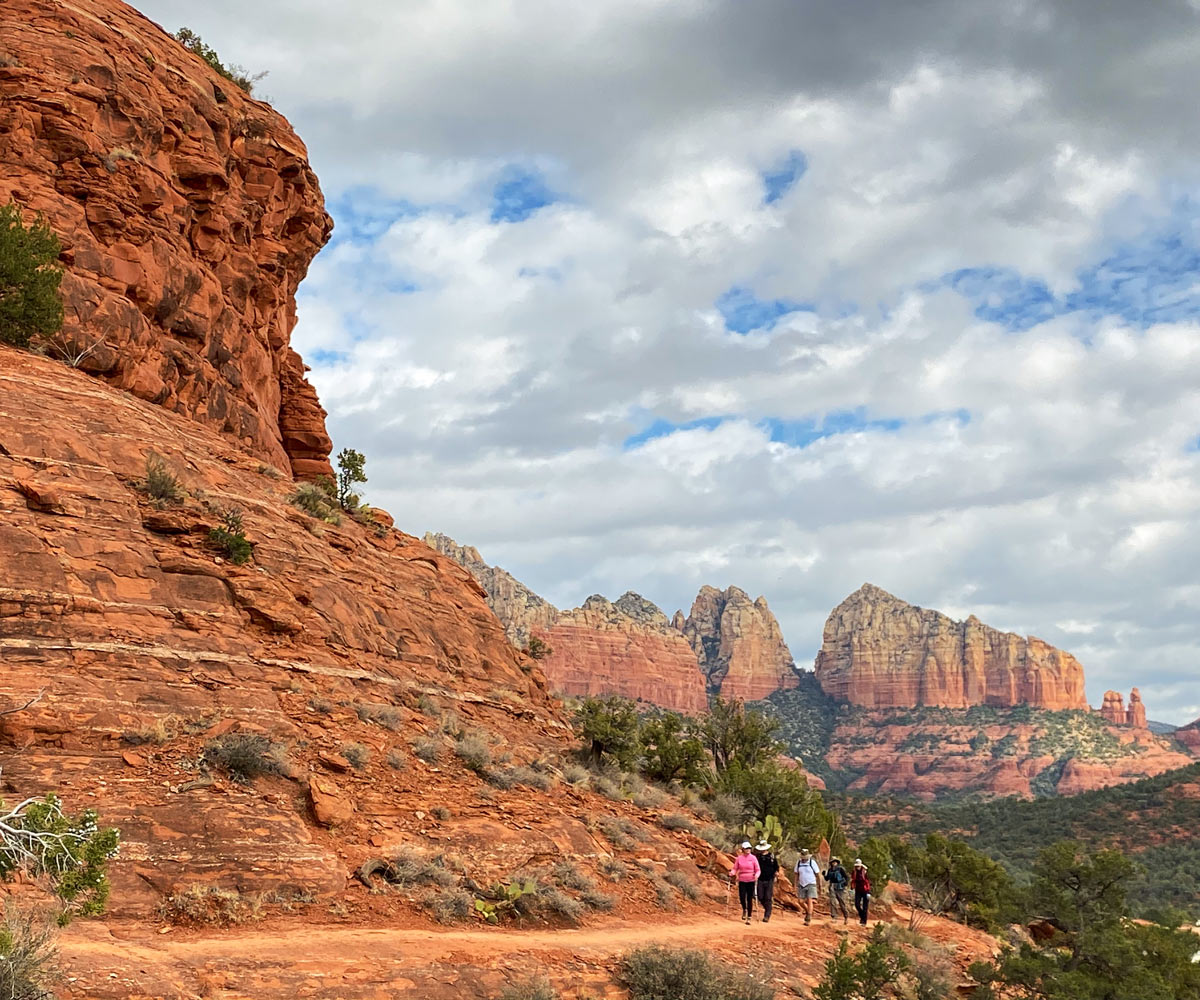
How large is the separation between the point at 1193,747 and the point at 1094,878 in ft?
612

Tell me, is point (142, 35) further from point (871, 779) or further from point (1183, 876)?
point (871, 779)

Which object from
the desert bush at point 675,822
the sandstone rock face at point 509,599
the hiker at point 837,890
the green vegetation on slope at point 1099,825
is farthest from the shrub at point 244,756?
the sandstone rock face at point 509,599

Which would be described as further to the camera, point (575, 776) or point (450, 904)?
point (575, 776)

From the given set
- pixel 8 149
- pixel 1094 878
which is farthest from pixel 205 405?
pixel 1094 878

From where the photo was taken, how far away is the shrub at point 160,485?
1870 cm

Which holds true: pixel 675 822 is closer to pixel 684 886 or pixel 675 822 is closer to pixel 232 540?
pixel 684 886

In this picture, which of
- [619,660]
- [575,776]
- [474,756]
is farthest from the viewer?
[619,660]

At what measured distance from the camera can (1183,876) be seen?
54.3m

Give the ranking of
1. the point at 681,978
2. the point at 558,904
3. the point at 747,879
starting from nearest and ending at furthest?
the point at 681,978 < the point at 558,904 < the point at 747,879

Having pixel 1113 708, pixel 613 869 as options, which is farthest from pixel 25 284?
pixel 1113 708

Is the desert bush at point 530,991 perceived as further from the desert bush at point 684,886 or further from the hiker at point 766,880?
the hiker at point 766,880

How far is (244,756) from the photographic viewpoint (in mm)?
14062

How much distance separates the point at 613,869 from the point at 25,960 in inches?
452

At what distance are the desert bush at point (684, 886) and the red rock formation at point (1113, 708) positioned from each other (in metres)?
194
